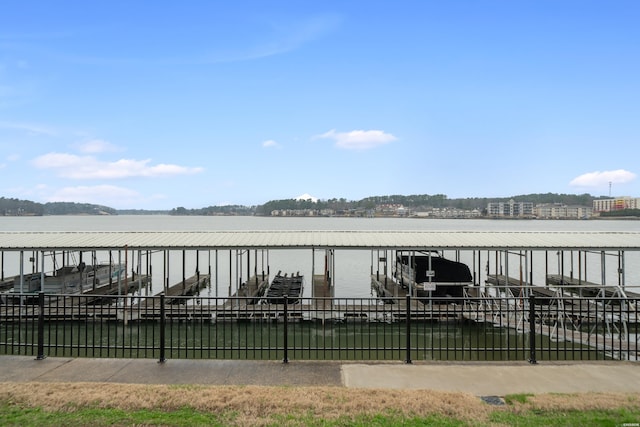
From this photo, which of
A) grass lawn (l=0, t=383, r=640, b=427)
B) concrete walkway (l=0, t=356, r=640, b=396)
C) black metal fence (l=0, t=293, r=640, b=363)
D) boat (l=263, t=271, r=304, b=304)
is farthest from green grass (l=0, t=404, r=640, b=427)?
boat (l=263, t=271, r=304, b=304)

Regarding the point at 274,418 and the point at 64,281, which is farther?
the point at 64,281

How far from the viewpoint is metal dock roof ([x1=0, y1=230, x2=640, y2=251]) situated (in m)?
19.7

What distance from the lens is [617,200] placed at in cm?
17850

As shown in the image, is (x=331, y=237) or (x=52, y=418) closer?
(x=52, y=418)

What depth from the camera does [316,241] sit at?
20.7 meters

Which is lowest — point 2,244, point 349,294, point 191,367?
point 349,294

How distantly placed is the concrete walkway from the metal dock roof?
10960mm

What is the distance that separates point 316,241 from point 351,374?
42.4 ft

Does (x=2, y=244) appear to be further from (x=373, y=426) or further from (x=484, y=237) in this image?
(x=484, y=237)

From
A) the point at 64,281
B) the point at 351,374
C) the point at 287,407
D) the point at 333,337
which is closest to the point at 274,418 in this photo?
the point at 287,407

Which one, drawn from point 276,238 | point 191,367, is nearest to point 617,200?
point 276,238

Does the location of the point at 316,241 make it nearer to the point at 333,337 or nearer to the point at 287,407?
the point at 333,337

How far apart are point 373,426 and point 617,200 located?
8261 inches

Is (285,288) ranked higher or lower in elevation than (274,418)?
lower
